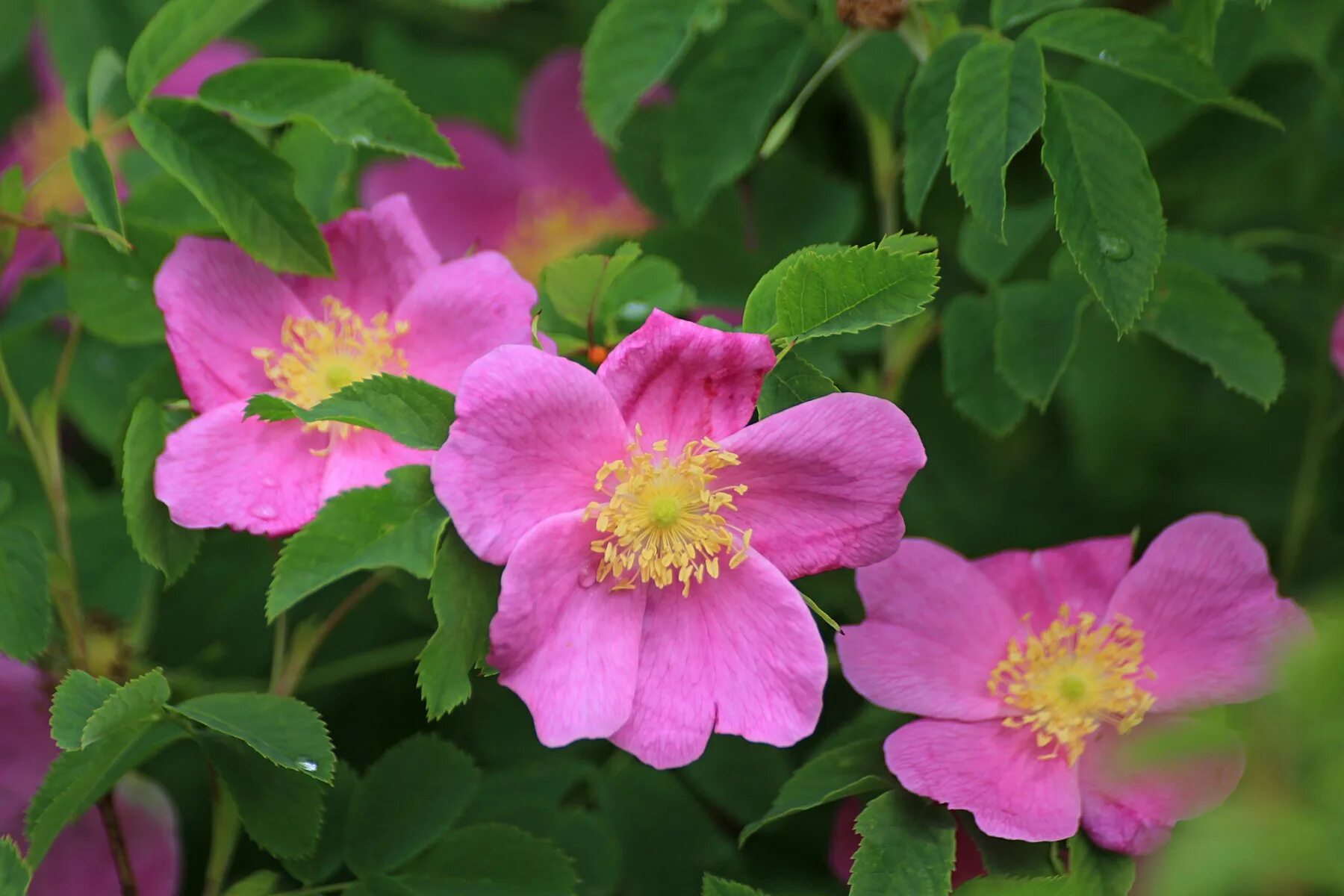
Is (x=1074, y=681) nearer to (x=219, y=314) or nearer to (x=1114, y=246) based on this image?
(x=1114, y=246)

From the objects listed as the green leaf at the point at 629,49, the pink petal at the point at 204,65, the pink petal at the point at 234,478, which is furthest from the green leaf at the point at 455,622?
the pink petal at the point at 204,65

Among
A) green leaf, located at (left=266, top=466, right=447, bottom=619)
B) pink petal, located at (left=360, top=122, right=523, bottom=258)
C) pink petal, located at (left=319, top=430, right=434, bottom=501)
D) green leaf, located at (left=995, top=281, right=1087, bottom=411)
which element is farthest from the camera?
pink petal, located at (left=360, top=122, right=523, bottom=258)

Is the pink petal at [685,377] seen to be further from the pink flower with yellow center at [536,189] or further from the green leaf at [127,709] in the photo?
the pink flower with yellow center at [536,189]

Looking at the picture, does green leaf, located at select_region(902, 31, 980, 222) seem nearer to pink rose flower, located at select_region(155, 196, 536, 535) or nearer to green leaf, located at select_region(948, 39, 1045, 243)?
green leaf, located at select_region(948, 39, 1045, 243)

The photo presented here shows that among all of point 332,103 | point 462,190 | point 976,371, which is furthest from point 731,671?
point 462,190

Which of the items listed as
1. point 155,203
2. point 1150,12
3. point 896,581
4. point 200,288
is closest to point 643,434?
point 896,581

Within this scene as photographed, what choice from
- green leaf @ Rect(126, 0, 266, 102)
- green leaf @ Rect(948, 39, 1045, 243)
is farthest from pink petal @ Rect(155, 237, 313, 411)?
green leaf @ Rect(948, 39, 1045, 243)
